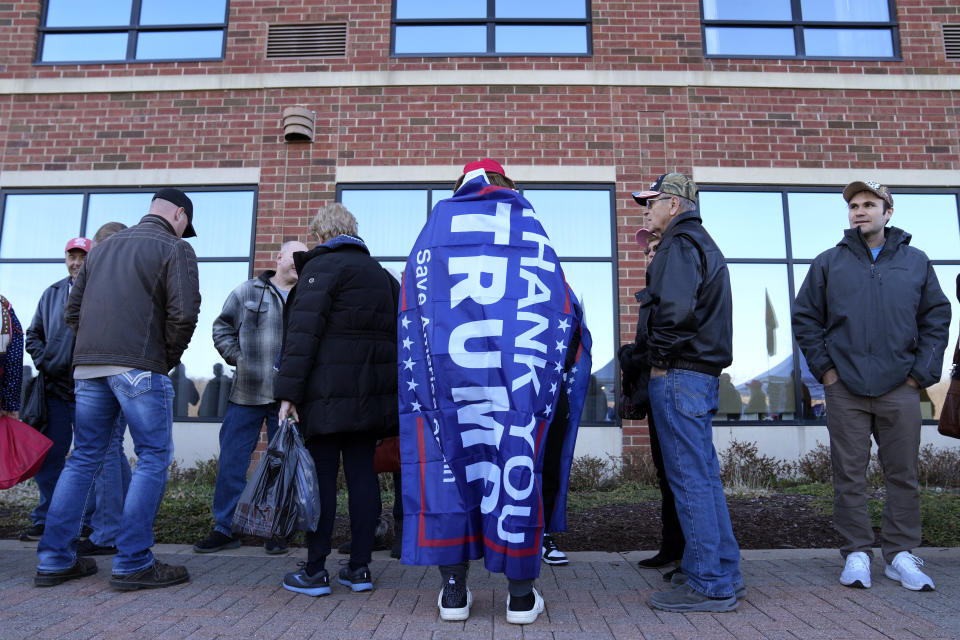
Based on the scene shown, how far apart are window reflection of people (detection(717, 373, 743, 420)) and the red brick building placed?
26mm

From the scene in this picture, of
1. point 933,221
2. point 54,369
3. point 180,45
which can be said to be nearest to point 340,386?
point 54,369

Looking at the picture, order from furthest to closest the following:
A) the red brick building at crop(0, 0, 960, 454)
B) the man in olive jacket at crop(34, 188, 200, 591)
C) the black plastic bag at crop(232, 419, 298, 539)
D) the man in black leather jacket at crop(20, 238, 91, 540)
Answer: the red brick building at crop(0, 0, 960, 454) → the man in black leather jacket at crop(20, 238, 91, 540) → the man in olive jacket at crop(34, 188, 200, 591) → the black plastic bag at crop(232, 419, 298, 539)

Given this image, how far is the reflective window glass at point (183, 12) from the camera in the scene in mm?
8938

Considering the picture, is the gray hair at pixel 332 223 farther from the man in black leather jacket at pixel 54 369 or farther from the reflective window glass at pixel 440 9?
the reflective window glass at pixel 440 9

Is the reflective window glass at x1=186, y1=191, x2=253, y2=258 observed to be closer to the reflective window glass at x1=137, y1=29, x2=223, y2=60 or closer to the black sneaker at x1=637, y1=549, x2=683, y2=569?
the reflective window glass at x1=137, y1=29, x2=223, y2=60

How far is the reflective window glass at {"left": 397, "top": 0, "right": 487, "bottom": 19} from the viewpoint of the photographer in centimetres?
884

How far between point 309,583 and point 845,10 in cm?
923

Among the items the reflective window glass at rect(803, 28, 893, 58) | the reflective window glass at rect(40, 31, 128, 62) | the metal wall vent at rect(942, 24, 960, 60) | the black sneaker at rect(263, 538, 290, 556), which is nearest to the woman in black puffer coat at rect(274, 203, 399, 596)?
the black sneaker at rect(263, 538, 290, 556)

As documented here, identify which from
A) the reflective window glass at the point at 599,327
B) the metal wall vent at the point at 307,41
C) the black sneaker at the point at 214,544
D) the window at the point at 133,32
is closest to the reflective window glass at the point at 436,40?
the metal wall vent at the point at 307,41

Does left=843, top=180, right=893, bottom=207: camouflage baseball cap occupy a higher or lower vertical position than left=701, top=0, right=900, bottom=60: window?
lower

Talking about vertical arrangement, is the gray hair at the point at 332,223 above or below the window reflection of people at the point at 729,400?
above

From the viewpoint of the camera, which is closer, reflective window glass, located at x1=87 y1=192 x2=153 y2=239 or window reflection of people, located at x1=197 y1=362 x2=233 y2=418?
window reflection of people, located at x1=197 y1=362 x2=233 y2=418

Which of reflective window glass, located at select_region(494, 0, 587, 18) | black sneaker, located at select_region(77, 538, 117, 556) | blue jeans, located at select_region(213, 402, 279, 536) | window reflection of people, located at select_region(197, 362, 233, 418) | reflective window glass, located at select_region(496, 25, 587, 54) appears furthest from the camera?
reflective window glass, located at select_region(494, 0, 587, 18)

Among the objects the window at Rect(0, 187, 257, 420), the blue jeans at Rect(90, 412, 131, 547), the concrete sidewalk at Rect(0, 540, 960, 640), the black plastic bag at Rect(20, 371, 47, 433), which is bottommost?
the concrete sidewalk at Rect(0, 540, 960, 640)
